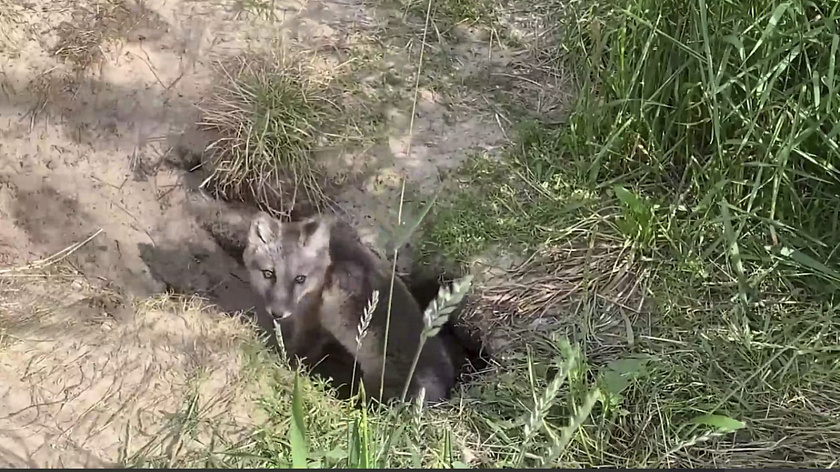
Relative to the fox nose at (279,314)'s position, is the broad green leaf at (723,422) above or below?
above

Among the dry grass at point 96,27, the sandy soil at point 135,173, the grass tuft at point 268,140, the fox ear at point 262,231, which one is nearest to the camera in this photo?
the sandy soil at point 135,173

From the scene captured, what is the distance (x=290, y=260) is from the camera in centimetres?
255

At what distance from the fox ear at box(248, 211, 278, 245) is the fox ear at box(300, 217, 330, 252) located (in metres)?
0.10

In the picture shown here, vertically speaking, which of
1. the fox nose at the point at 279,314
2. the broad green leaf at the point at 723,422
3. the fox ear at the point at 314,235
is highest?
the broad green leaf at the point at 723,422

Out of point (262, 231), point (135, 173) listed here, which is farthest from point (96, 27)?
point (262, 231)

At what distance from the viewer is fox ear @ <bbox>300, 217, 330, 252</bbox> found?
2566 millimetres

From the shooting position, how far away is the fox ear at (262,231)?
8.36 ft

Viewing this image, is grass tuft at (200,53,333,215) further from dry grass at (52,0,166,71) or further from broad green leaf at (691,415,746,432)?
broad green leaf at (691,415,746,432)

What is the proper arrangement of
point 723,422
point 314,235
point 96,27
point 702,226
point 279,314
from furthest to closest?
point 96,27
point 314,235
point 279,314
point 702,226
point 723,422

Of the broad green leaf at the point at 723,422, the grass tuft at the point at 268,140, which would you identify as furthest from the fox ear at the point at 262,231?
the broad green leaf at the point at 723,422

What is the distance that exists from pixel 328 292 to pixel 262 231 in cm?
31

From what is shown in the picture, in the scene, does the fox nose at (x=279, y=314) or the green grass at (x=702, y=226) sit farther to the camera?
the fox nose at (x=279, y=314)

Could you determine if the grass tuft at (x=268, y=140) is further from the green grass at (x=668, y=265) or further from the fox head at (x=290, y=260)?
the green grass at (x=668, y=265)

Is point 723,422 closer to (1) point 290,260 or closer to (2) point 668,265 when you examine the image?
(2) point 668,265
